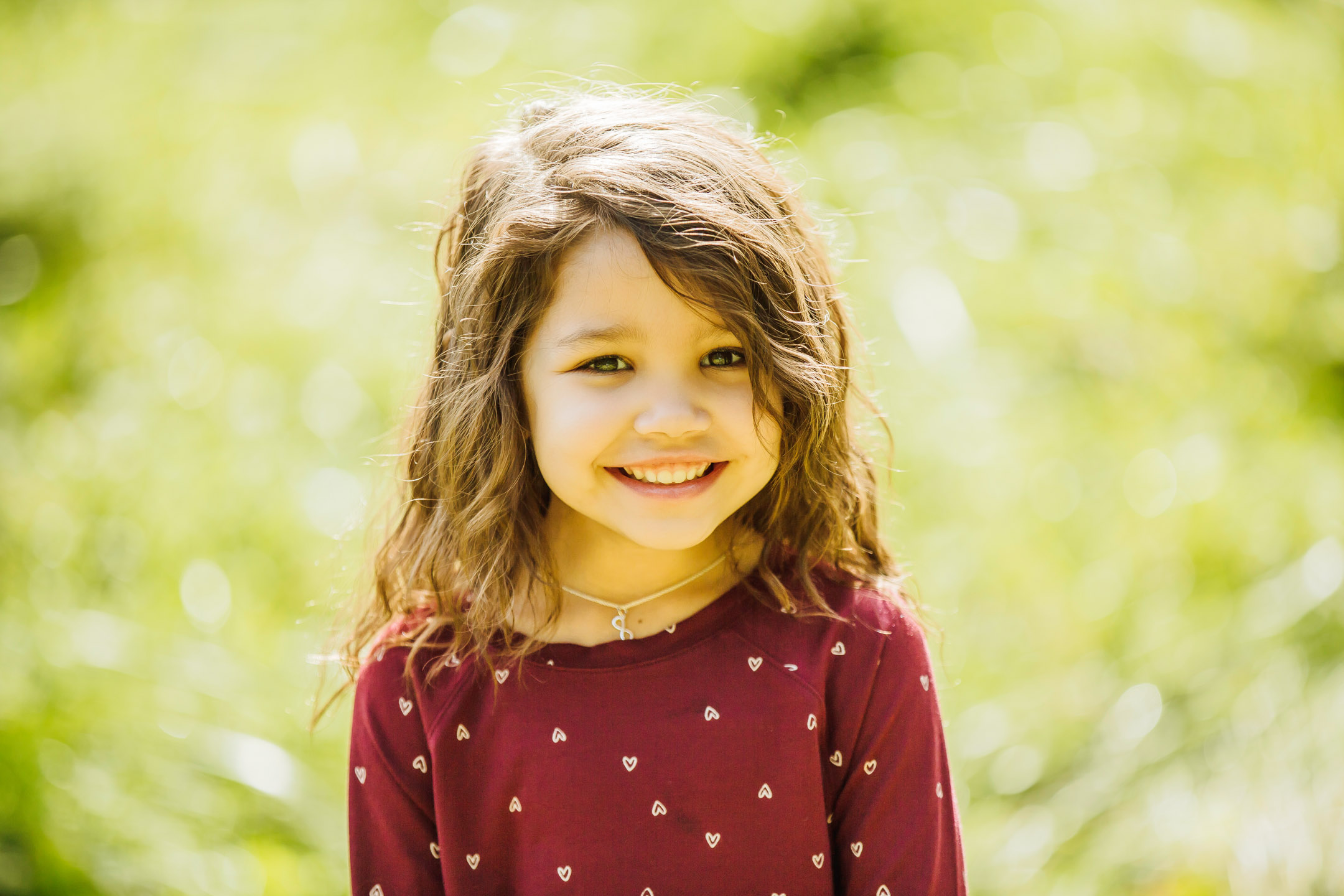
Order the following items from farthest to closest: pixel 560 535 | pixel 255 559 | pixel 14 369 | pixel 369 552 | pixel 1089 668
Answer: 1. pixel 14 369
2. pixel 255 559
3. pixel 1089 668
4. pixel 369 552
5. pixel 560 535

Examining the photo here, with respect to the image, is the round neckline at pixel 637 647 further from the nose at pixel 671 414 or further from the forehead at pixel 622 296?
the forehead at pixel 622 296

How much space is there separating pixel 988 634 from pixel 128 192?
12.1ft

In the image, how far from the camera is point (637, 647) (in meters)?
Answer: 1.60

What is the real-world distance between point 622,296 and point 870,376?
638mm

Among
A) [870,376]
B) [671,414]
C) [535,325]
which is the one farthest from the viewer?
[870,376]

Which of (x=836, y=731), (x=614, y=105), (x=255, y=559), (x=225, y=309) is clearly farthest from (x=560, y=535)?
(x=225, y=309)

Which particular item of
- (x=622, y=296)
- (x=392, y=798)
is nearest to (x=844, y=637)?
(x=622, y=296)

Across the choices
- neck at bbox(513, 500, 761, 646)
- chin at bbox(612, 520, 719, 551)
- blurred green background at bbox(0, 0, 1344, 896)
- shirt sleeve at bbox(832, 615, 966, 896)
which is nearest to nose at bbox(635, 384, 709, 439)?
chin at bbox(612, 520, 719, 551)

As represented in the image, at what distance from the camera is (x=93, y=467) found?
146 inches

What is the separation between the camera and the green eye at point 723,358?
151cm

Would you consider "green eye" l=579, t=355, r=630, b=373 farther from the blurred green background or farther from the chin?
the blurred green background

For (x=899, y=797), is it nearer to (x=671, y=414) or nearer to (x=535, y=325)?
(x=671, y=414)

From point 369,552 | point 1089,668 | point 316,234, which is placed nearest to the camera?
point 369,552

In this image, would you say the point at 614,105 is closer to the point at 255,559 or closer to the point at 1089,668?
the point at 1089,668
